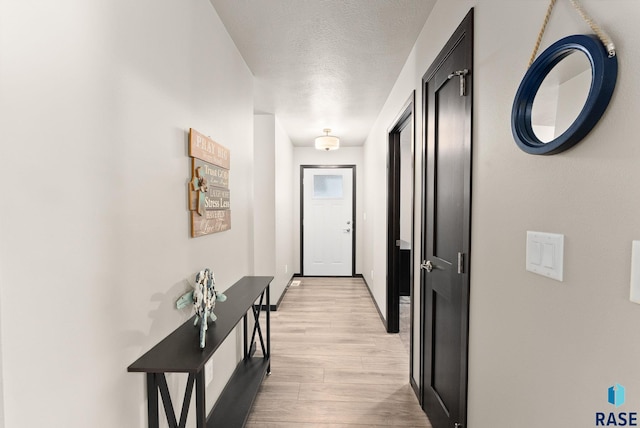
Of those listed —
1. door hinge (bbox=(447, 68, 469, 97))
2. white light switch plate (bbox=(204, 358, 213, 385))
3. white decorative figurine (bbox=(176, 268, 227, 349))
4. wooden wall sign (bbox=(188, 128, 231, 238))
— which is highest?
door hinge (bbox=(447, 68, 469, 97))

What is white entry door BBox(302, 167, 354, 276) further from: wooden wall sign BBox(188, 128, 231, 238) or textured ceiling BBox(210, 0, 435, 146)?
wooden wall sign BBox(188, 128, 231, 238)

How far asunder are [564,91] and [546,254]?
0.43m

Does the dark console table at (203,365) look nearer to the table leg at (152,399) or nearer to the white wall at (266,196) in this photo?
the table leg at (152,399)

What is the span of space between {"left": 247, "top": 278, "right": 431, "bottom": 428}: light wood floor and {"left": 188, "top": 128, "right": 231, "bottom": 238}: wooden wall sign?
1.23 m

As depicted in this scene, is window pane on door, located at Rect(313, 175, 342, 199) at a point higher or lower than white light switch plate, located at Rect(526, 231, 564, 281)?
higher

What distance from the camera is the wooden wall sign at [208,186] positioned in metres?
1.52

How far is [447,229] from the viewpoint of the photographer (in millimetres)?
1619

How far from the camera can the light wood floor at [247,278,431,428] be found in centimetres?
193

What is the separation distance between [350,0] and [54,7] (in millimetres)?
1408

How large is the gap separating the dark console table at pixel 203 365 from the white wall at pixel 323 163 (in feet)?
11.0

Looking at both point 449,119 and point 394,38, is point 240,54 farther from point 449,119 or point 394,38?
point 449,119

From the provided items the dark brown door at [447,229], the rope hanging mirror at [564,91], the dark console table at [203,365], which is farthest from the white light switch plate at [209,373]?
the rope hanging mirror at [564,91]

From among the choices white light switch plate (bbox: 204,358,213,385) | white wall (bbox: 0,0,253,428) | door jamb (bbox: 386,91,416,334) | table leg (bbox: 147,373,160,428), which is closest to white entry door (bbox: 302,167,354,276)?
door jamb (bbox: 386,91,416,334)

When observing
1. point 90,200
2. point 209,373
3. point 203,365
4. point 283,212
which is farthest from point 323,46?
point 283,212
